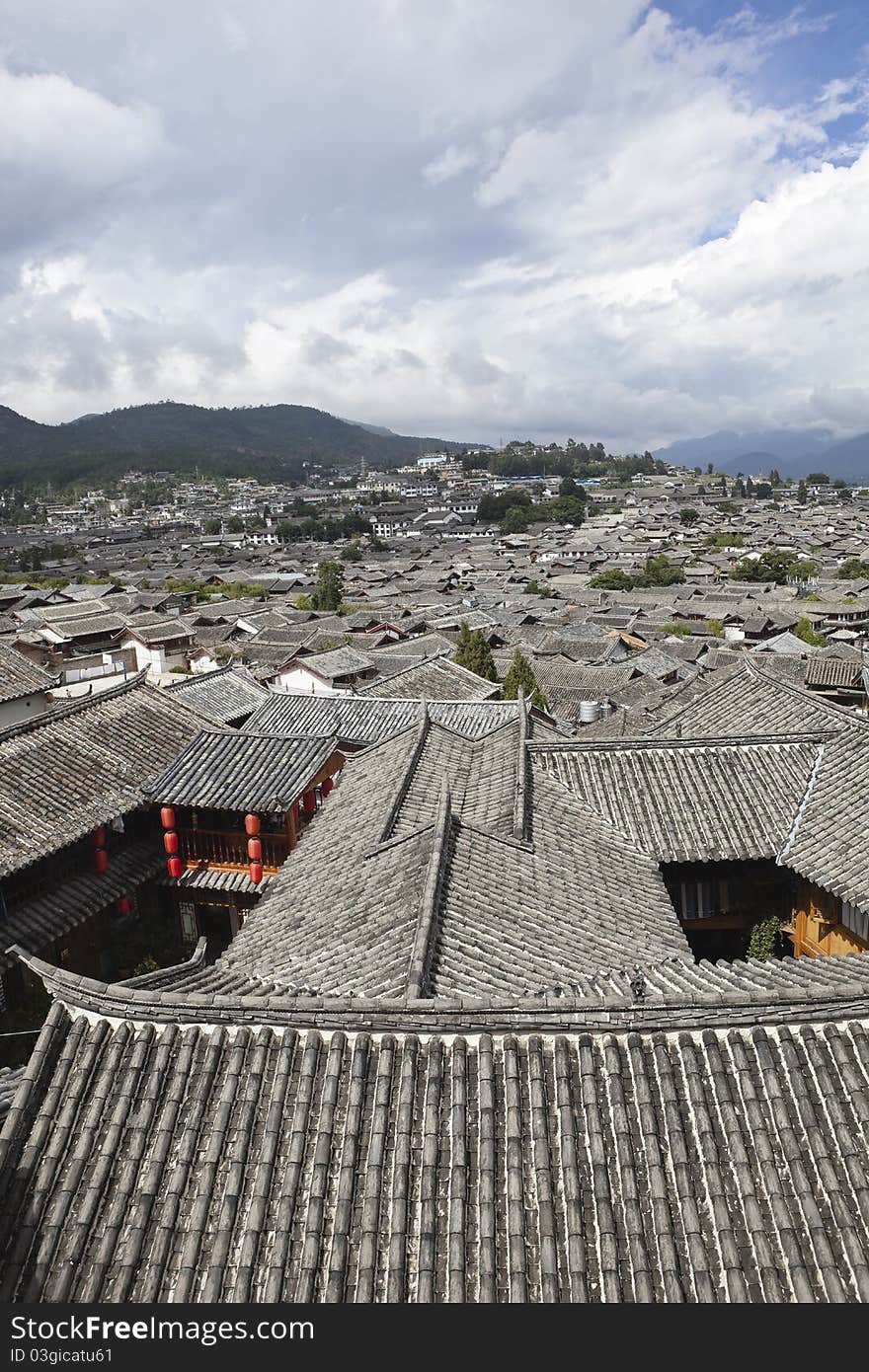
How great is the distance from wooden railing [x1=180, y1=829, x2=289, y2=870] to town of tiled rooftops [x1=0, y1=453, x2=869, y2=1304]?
0.07 metres

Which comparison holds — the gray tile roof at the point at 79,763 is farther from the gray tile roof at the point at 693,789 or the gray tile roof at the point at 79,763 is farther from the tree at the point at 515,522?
the tree at the point at 515,522

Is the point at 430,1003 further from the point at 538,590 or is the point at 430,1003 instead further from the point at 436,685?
the point at 538,590

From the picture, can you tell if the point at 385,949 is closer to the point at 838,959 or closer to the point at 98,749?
the point at 838,959

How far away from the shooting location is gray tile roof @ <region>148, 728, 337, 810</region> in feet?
63.8

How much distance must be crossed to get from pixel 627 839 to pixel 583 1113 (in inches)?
363

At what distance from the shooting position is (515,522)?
18112 centimetres

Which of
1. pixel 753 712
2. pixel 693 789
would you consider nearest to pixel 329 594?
pixel 753 712

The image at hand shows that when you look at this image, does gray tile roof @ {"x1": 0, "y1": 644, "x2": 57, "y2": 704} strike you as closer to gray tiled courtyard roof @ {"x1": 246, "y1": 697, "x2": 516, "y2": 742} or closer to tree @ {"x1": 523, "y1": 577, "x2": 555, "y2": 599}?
gray tiled courtyard roof @ {"x1": 246, "y1": 697, "x2": 516, "y2": 742}

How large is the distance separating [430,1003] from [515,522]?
586ft

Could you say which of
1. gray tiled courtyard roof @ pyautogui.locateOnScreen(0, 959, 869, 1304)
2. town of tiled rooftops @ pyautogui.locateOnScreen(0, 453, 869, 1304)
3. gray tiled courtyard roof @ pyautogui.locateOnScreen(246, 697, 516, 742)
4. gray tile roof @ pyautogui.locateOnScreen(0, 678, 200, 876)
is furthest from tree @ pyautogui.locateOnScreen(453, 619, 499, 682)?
gray tiled courtyard roof @ pyautogui.locateOnScreen(0, 959, 869, 1304)

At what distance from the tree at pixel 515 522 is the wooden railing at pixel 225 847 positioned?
6415 inches

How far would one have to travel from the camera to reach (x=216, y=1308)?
582cm

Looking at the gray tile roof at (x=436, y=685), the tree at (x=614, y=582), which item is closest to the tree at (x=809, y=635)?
the tree at (x=614, y=582)

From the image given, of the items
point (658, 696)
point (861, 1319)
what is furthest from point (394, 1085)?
point (658, 696)
